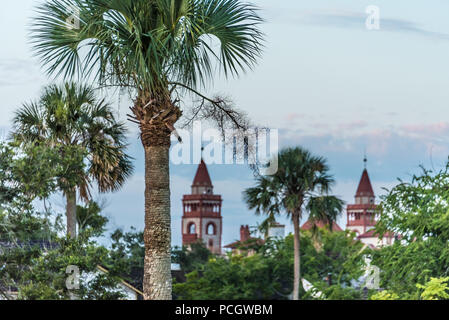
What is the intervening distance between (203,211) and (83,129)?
81.3 m

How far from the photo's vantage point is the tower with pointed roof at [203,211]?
101938 millimetres

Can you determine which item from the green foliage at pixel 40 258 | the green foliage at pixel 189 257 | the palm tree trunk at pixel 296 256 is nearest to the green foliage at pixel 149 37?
the green foliage at pixel 40 258

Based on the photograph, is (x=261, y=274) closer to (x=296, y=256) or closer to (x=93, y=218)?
(x=296, y=256)

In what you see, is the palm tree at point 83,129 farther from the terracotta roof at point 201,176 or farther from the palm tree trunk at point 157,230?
the terracotta roof at point 201,176

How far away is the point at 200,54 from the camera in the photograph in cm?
1352

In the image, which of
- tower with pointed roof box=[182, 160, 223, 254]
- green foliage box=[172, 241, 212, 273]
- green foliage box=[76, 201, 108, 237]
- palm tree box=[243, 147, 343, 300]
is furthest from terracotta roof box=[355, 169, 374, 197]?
green foliage box=[76, 201, 108, 237]

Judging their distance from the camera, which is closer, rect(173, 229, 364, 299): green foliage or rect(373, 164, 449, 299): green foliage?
rect(373, 164, 449, 299): green foliage

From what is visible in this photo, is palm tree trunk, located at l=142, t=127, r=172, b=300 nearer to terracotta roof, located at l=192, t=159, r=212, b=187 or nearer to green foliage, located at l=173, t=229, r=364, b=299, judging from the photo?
green foliage, located at l=173, t=229, r=364, b=299

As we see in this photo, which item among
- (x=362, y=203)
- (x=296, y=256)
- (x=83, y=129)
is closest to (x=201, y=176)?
(x=362, y=203)

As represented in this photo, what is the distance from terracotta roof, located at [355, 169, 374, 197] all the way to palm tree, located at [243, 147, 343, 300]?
7218cm

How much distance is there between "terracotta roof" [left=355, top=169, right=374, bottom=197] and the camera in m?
107

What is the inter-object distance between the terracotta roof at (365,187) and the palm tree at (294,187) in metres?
72.2
